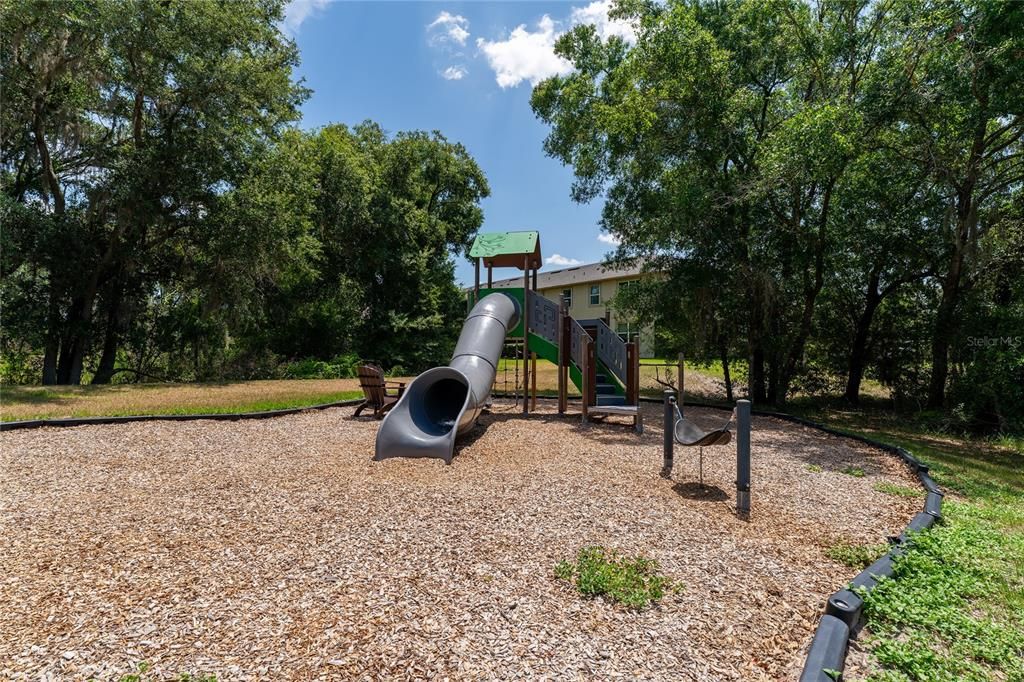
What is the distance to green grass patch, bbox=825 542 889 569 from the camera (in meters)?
3.26

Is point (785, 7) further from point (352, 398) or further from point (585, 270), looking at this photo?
point (585, 270)

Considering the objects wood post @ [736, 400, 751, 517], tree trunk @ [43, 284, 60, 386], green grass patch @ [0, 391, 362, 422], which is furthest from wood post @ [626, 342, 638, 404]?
tree trunk @ [43, 284, 60, 386]

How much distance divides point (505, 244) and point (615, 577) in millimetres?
8347

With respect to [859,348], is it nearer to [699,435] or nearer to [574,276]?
[699,435]

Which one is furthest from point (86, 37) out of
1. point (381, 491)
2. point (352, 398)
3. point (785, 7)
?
point (785, 7)

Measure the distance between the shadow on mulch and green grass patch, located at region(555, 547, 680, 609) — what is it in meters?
1.65

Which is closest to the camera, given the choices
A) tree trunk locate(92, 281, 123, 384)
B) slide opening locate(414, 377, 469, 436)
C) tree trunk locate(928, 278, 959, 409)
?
slide opening locate(414, 377, 469, 436)

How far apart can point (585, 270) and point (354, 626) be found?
2997cm

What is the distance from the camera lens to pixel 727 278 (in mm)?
12227

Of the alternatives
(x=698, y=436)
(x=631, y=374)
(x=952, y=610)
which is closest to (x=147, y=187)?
(x=631, y=374)

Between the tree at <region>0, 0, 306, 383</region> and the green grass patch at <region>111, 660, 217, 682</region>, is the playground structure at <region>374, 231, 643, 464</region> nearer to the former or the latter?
the green grass patch at <region>111, 660, 217, 682</region>

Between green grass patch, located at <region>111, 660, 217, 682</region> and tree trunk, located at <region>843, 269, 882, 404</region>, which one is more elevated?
tree trunk, located at <region>843, 269, 882, 404</region>

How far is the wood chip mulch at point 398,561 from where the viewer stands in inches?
88.8

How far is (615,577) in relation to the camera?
9.56 ft
